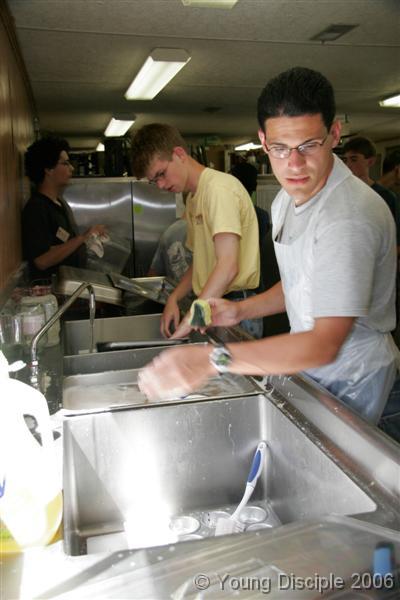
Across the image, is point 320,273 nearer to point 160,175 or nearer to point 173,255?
point 160,175

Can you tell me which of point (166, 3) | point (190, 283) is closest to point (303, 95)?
point (190, 283)

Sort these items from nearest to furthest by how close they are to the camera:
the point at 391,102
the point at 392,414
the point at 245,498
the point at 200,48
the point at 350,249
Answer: the point at 350,249, the point at 245,498, the point at 392,414, the point at 200,48, the point at 391,102

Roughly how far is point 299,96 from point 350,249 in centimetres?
37

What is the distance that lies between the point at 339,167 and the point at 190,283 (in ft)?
4.58

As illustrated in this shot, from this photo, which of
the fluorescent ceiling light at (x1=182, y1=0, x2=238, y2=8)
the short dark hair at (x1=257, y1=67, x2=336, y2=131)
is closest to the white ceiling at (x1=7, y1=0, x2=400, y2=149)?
the fluorescent ceiling light at (x1=182, y1=0, x2=238, y2=8)

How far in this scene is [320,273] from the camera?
121cm

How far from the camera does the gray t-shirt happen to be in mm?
1167

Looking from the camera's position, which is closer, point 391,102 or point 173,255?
point 173,255

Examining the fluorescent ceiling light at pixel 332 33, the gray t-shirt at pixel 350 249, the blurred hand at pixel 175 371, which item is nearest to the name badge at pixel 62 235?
the fluorescent ceiling light at pixel 332 33

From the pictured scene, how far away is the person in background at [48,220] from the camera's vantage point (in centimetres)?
333

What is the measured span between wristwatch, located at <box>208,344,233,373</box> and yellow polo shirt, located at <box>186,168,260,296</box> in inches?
47.0

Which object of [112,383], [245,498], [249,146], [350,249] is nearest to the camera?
[350,249]

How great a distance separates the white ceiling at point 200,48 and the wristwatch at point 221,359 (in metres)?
2.36

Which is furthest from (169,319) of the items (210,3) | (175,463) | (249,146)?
(249,146)
